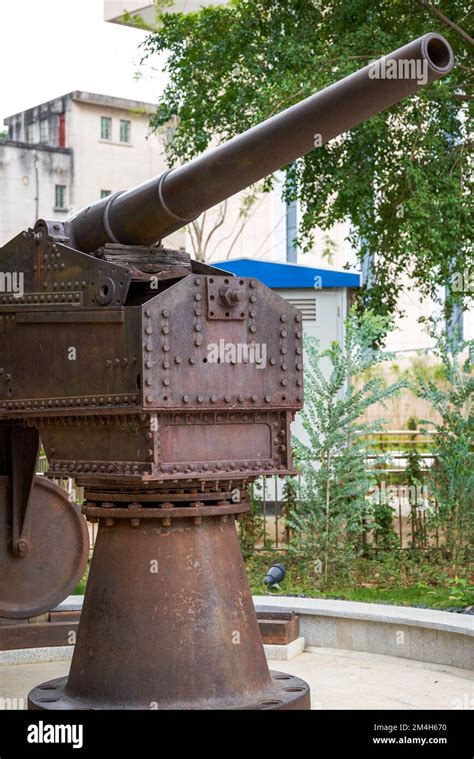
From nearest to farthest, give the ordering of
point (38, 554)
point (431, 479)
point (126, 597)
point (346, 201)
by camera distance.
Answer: point (126, 597) < point (38, 554) < point (431, 479) < point (346, 201)

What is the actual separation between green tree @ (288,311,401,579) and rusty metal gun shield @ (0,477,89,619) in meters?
2.63

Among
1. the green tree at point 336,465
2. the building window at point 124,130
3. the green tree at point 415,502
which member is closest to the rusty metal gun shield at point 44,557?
the green tree at point 336,465

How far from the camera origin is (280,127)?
5.73 m

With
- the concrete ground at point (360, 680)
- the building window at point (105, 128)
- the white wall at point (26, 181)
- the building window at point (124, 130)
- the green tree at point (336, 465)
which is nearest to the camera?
the concrete ground at point (360, 680)

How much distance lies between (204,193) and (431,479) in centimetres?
580

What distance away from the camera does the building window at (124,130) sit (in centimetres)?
4069

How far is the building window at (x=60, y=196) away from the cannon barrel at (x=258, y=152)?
3295 centimetres

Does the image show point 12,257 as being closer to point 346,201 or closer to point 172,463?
point 172,463

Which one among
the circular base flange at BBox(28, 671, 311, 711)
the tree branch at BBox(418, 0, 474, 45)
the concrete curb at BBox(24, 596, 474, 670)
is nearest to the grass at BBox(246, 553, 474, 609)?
the concrete curb at BBox(24, 596, 474, 670)

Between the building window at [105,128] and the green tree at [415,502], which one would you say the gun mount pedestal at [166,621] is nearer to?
the green tree at [415,502]

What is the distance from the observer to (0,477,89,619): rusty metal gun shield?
8148 mm

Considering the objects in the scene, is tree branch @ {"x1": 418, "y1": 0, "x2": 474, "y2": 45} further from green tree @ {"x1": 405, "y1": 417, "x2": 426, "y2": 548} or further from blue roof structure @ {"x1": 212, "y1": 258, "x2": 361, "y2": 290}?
green tree @ {"x1": 405, "y1": 417, "x2": 426, "y2": 548}

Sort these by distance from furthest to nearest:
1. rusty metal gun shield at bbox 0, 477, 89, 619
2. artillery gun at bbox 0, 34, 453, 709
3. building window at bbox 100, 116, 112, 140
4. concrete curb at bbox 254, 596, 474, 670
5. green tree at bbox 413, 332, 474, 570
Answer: building window at bbox 100, 116, 112, 140 → green tree at bbox 413, 332, 474, 570 → rusty metal gun shield at bbox 0, 477, 89, 619 → concrete curb at bbox 254, 596, 474, 670 → artillery gun at bbox 0, 34, 453, 709
